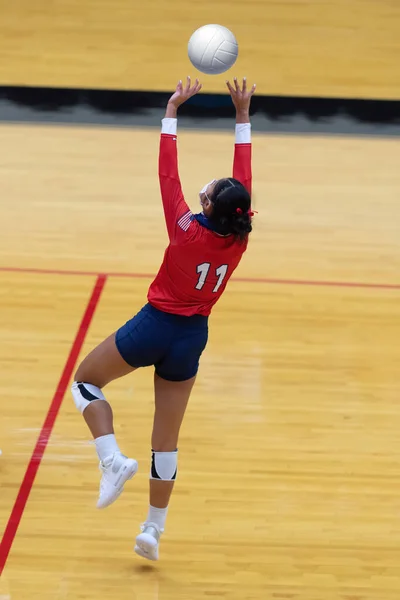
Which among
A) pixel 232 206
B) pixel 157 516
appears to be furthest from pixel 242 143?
pixel 157 516

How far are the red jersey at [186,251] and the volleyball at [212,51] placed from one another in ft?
3.49

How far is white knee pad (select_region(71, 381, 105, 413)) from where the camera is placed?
447 cm

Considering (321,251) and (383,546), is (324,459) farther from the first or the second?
(321,251)

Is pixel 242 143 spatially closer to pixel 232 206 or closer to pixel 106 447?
pixel 232 206

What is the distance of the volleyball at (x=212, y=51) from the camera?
16.9ft

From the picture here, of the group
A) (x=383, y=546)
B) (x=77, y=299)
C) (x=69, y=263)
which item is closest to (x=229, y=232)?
(x=383, y=546)

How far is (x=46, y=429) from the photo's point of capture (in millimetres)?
5855

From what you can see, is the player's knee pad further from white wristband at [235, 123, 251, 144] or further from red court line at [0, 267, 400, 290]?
red court line at [0, 267, 400, 290]

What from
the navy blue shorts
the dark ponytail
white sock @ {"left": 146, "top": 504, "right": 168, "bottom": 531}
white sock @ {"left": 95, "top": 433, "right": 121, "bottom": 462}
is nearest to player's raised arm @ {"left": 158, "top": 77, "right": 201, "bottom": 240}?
the dark ponytail

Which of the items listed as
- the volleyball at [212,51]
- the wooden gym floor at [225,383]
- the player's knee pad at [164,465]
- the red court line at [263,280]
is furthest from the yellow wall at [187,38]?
the player's knee pad at [164,465]

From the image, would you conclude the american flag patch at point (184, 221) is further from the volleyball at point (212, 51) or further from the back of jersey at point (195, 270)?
the volleyball at point (212, 51)

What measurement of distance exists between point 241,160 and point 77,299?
10.9ft

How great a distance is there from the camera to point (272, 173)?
32.5 feet

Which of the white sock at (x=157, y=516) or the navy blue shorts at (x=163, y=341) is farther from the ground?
the navy blue shorts at (x=163, y=341)
